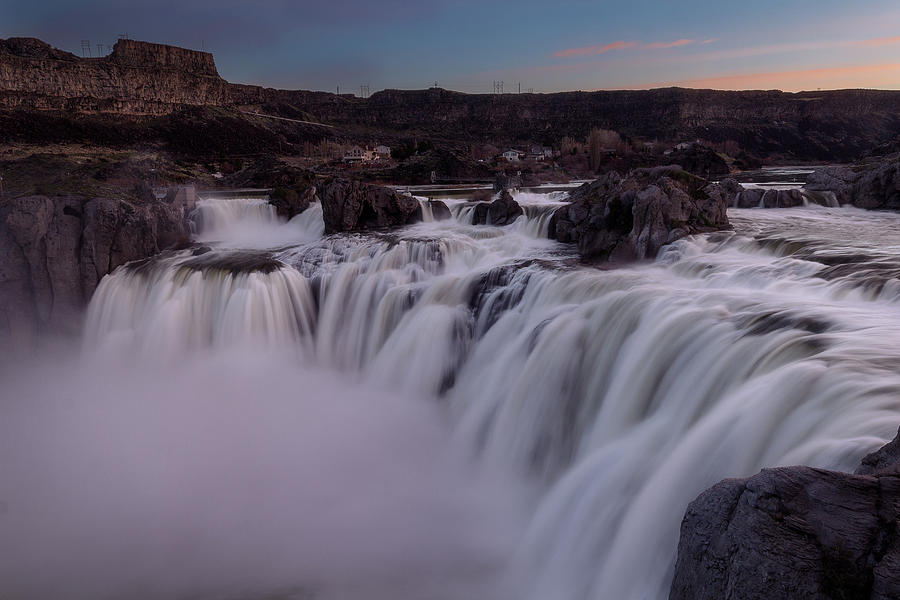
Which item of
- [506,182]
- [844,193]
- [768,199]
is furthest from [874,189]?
[506,182]

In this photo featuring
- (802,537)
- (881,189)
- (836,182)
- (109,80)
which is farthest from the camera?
(109,80)

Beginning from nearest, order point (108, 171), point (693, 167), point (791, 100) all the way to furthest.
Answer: point (108, 171)
point (693, 167)
point (791, 100)

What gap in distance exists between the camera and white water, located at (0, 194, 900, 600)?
6.19 m

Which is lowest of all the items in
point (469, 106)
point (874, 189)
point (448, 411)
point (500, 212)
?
point (448, 411)

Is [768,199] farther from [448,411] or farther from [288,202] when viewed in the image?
[288,202]

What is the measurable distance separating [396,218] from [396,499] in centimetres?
1610

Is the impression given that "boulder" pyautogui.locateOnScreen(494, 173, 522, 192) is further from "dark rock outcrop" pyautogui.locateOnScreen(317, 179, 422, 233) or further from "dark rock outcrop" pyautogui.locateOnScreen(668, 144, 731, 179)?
"dark rock outcrop" pyautogui.locateOnScreen(668, 144, 731, 179)

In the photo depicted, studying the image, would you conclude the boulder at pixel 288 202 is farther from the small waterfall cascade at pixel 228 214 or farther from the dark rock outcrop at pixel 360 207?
the dark rock outcrop at pixel 360 207

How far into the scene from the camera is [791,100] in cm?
11700

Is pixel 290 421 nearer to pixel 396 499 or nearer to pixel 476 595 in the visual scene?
pixel 396 499

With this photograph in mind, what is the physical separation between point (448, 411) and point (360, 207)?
44.4ft

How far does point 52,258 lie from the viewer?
660 inches

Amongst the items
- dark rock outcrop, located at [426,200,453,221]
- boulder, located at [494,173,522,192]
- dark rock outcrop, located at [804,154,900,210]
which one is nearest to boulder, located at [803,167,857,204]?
dark rock outcrop, located at [804,154,900,210]

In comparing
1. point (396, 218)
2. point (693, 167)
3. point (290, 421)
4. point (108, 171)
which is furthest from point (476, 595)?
point (693, 167)
